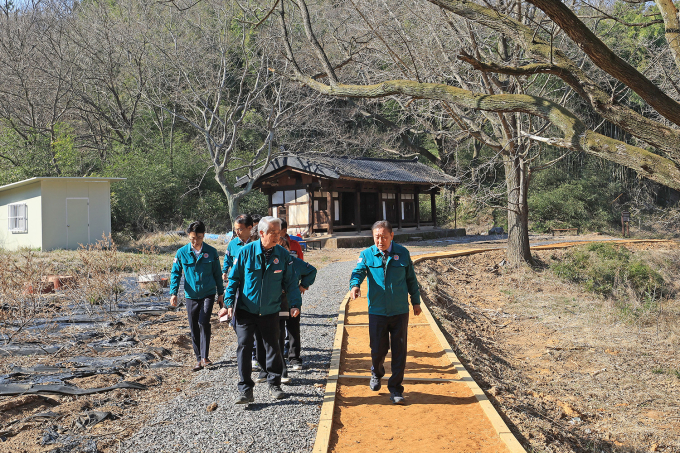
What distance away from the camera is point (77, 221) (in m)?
21.0

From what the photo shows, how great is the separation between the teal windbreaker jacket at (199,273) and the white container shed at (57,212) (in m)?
15.7

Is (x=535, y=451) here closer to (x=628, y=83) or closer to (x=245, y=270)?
(x=245, y=270)

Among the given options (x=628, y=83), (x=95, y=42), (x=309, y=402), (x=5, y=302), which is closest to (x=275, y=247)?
(x=309, y=402)

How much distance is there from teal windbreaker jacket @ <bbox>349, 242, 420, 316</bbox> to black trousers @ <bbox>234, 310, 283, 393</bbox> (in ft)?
2.87

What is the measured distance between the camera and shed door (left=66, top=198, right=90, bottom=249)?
20.8m

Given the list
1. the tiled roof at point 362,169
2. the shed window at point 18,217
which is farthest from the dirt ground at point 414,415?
the shed window at point 18,217

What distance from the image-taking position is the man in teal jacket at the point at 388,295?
4.98m

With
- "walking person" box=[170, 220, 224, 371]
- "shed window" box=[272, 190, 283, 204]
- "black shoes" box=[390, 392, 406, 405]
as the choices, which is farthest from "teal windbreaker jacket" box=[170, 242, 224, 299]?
"shed window" box=[272, 190, 283, 204]

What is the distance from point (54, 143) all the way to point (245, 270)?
1022 inches

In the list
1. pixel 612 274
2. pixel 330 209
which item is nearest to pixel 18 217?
pixel 330 209

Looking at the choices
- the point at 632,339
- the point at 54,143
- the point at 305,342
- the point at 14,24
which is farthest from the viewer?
the point at 14,24

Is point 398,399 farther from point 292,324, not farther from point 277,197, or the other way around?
point 277,197

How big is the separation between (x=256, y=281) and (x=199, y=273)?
1.49m

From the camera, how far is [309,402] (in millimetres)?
4988
